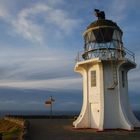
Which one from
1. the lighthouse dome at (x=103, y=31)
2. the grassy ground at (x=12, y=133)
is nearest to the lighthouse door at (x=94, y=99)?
the lighthouse dome at (x=103, y=31)

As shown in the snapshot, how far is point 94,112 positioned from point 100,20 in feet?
28.3

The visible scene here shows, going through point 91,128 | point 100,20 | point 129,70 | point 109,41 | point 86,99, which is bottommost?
point 91,128

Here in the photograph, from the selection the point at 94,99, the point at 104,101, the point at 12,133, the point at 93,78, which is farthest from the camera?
the point at 93,78

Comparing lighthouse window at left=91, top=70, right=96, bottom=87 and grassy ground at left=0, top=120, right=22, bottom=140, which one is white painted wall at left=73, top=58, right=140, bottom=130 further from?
grassy ground at left=0, top=120, right=22, bottom=140

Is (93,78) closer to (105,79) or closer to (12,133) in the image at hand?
(105,79)

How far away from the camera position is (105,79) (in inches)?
1107

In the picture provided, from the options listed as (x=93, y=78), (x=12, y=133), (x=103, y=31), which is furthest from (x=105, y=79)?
(x=12, y=133)

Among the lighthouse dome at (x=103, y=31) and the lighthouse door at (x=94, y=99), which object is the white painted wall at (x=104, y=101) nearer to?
the lighthouse door at (x=94, y=99)

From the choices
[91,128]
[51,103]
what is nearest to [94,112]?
[91,128]

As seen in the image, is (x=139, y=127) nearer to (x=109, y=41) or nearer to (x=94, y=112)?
(x=94, y=112)

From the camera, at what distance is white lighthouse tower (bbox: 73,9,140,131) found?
2756cm

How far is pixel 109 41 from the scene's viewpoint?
2856 cm

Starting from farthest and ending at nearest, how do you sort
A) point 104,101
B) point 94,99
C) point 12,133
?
point 94,99, point 104,101, point 12,133

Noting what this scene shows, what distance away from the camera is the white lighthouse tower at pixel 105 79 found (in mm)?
27562
